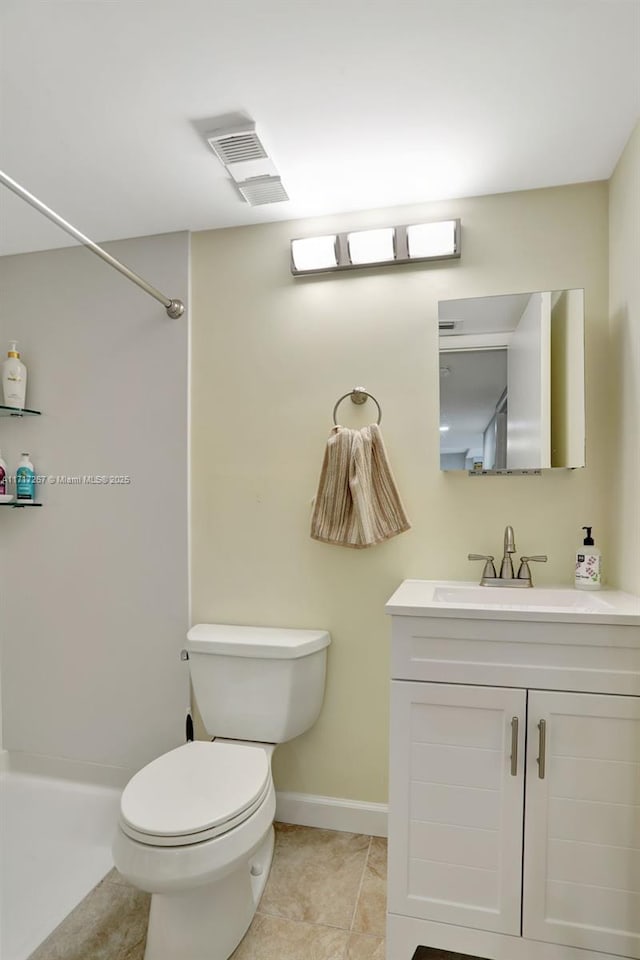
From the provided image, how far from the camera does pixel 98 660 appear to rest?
218 centimetres

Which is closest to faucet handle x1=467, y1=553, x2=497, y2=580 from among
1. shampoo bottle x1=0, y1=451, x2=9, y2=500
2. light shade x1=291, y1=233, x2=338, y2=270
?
light shade x1=291, y1=233, x2=338, y2=270

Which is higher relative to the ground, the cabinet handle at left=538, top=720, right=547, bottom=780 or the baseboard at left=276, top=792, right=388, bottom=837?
the cabinet handle at left=538, top=720, right=547, bottom=780

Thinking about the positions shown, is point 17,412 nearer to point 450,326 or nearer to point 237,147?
point 237,147

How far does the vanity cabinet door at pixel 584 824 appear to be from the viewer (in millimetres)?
1232

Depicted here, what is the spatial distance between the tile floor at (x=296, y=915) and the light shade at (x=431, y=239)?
2.05 meters

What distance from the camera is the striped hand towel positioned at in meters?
1.80

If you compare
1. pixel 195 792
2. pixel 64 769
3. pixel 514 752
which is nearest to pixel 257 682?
pixel 195 792

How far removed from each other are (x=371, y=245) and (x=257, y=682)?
1557 millimetres

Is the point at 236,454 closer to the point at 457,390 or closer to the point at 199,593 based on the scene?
the point at 199,593

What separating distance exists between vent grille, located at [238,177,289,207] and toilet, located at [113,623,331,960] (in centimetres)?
150

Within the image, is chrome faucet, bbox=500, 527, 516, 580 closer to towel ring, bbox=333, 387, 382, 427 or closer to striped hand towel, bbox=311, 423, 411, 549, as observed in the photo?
striped hand towel, bbox=311, 423, 411, 549

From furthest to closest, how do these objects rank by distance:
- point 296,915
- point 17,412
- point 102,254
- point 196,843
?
point 17,412
point 102,254
point 296,915
point 196,843

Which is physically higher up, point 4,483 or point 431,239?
point 431,239

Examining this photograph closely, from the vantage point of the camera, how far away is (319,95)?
139 centimetres
